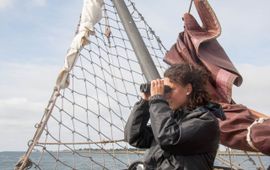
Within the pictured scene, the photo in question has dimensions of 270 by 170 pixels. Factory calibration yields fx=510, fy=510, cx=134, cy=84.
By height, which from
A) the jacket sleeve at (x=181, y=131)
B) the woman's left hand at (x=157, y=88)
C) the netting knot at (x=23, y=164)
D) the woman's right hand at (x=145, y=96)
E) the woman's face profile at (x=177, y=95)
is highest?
the woman's left hand at (x=157, y=88)

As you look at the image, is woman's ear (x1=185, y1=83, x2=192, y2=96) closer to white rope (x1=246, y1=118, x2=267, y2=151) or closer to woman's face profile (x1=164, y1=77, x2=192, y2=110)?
woman's face profile (x1=164, y1=77, x2=192, y2=110)

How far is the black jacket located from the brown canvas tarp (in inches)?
23.7

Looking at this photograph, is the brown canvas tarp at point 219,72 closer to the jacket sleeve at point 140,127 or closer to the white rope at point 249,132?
the white rope at point 249,132

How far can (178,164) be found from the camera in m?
2.44

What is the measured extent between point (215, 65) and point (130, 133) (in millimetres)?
1290

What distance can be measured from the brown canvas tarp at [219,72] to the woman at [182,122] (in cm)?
59

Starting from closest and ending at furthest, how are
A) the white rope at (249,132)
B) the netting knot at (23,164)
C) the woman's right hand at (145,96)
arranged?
the woman's right hand at (145,96), the white rope at (249,132), the netting knot at (23,164)

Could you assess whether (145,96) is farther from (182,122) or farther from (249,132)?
(249,132)

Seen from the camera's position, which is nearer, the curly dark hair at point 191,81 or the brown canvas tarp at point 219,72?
the curly dark hair at point 191,81

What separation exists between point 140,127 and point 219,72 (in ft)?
4.00

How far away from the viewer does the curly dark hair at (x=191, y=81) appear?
8.57ft

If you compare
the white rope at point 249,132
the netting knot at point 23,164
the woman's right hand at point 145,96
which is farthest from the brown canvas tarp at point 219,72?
the netting knot at point 23,164

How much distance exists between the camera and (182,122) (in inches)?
98.2

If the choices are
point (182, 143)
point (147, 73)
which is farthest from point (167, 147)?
point (147, 73)
